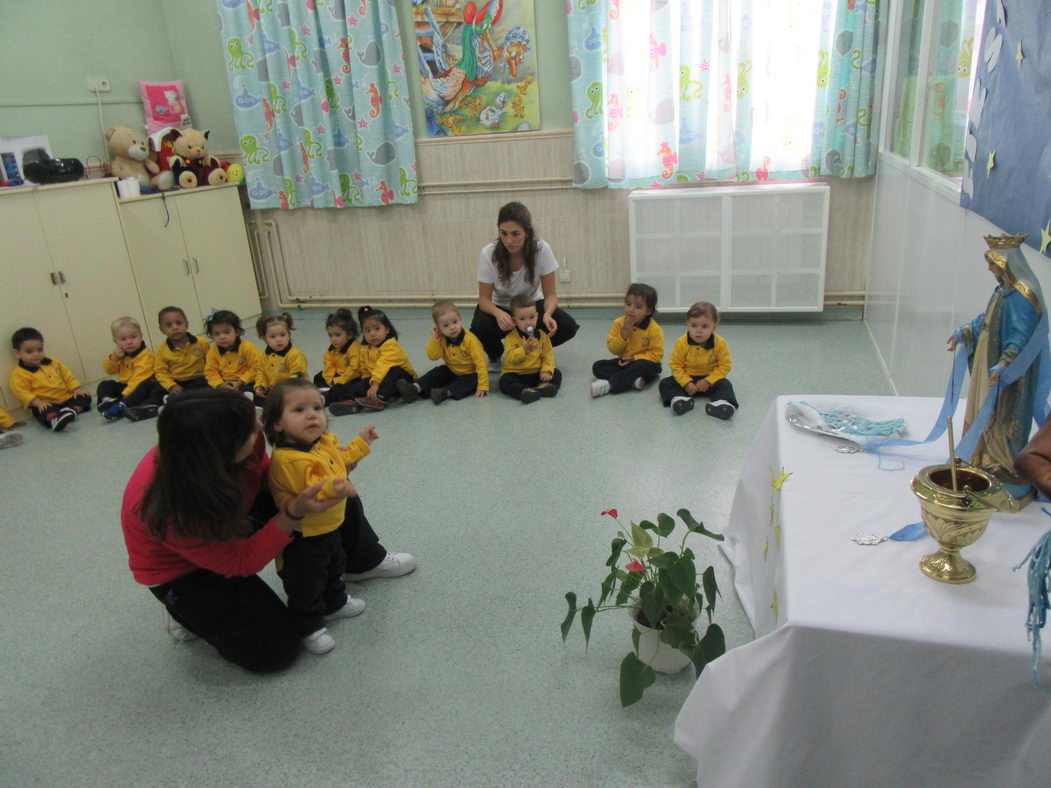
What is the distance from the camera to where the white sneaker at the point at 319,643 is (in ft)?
5.79

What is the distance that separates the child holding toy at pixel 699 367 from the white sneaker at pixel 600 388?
26cm

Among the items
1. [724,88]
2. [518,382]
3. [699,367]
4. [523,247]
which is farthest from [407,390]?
[724,88]

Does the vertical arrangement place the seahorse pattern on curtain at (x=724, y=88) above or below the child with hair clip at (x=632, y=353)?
above

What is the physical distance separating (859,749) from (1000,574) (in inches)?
12.2

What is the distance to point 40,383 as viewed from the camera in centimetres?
344

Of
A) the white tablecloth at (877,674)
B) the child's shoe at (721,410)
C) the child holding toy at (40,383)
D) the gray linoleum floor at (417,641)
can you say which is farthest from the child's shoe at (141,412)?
the white tablecloth at (877,674)

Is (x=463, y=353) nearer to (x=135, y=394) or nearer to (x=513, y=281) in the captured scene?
(x=513, y=281)

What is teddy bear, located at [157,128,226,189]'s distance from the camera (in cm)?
446

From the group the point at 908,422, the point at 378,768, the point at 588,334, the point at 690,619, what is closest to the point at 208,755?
the point at 378,768

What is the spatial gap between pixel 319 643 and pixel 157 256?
→ 128 inches

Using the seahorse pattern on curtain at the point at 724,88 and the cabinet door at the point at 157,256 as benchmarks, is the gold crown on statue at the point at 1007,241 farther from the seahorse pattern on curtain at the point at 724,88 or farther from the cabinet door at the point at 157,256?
the cabinet door at the point at 157,256

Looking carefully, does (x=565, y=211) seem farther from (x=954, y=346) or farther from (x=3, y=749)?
(x=3, y=749)

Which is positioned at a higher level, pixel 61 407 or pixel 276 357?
pixel 276 357

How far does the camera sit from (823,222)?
3818 millimetres
